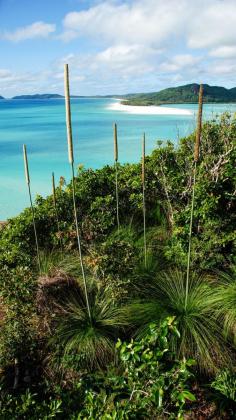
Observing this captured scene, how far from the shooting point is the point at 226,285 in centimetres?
557

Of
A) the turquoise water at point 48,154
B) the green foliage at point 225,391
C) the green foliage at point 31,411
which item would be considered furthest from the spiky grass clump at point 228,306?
the turquoise water at point 48,154

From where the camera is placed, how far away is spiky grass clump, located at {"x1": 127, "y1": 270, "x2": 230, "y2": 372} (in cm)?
438

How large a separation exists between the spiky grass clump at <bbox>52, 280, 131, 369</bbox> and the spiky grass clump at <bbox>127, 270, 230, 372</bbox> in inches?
12.5

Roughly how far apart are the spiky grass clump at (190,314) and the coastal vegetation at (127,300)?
0.05ft

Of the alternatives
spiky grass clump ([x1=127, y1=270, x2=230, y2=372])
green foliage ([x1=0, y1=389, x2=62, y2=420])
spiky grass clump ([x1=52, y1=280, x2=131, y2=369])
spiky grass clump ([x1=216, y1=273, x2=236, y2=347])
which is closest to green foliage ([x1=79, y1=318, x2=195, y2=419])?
green foliage ([x1=0, y1=389, x2=62, y2=420])

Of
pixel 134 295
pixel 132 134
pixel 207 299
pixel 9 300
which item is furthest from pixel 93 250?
pixel 132 134

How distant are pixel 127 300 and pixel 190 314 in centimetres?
89

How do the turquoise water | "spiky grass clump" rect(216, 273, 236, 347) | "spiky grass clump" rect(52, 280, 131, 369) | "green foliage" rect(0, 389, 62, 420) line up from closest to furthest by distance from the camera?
"green foliage" rect(0, 389, 62, 420) → "spiky grass clump" rect(52, 280, 131, 369) → "spiky grass clump" rect(216, 273, 236, 347) → the turquoise water

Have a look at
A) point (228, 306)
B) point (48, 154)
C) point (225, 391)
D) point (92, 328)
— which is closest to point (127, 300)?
point (92, 328)

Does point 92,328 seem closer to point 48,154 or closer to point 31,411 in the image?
point 31,411

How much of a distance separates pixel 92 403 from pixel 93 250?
2.49 m

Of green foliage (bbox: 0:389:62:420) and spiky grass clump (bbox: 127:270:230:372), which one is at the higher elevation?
green foliage (bbox: 0:389:62:420)

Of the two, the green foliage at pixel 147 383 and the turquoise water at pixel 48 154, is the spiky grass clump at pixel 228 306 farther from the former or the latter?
the turquoise water at pixel 48 154

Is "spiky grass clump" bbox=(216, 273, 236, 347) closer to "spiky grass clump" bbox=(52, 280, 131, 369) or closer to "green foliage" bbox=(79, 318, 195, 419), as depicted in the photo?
Answer: "spiky grass clump" bbox=(52, 280, 131, 369)
